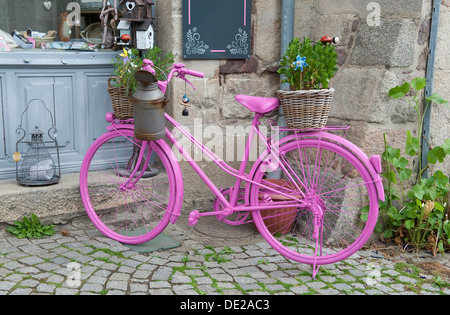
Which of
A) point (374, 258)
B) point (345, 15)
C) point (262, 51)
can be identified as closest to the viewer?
point (374, 258)

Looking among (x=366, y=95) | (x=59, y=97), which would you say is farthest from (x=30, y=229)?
(x=366, y=95)

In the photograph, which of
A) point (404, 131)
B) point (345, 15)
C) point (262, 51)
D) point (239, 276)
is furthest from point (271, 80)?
point (239, 276)

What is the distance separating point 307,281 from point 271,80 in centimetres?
198

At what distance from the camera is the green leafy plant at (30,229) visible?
4.09 metres

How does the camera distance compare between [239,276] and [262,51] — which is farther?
A: [262,51]

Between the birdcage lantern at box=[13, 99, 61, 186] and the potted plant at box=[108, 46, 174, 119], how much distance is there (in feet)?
2.41

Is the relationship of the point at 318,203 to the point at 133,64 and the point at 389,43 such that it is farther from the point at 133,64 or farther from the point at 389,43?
the point at 133,64

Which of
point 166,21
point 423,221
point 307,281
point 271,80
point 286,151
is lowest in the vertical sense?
point 307,281

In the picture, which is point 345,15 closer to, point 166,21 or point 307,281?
point 166,21

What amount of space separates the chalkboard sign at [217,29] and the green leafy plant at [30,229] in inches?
70.5

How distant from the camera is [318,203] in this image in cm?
363

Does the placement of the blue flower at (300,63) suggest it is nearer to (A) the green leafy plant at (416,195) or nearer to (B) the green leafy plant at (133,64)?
(A) the green leafy plant at (416,195)

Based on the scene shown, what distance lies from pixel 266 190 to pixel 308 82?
0.83 metres

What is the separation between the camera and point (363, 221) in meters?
4.07
